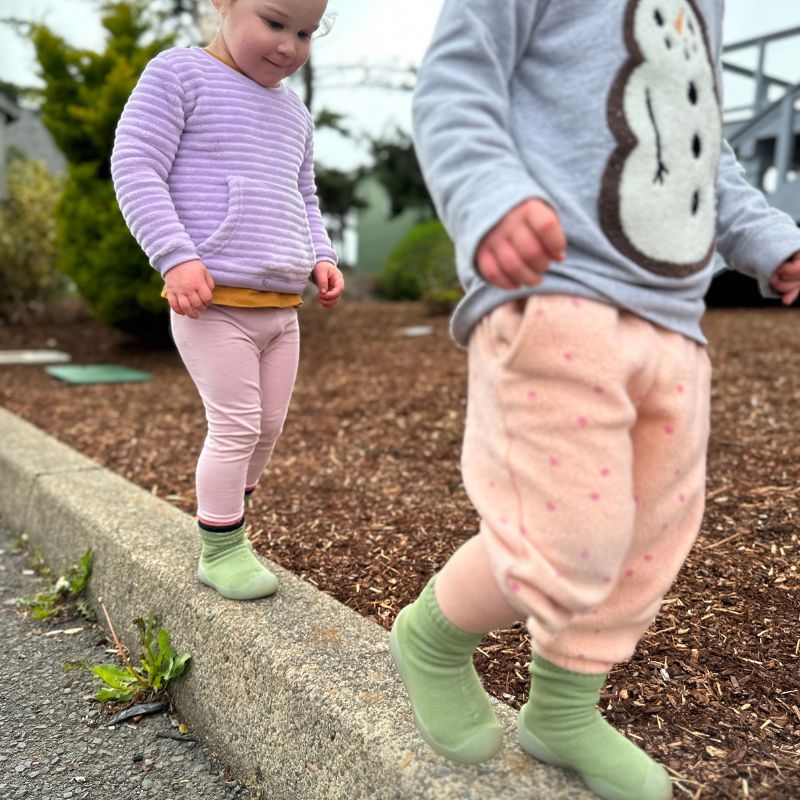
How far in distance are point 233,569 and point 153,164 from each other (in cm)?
94

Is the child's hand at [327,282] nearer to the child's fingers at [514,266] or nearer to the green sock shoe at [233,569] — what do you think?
the green sock shoe at [233,569]

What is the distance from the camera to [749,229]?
4.69 feet

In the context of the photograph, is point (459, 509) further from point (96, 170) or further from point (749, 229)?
point (96, 170)

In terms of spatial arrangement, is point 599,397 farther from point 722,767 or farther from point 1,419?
point 1,419

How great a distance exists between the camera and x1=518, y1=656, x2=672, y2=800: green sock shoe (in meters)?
1.35

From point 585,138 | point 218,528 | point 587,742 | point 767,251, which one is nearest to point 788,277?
point 767,251

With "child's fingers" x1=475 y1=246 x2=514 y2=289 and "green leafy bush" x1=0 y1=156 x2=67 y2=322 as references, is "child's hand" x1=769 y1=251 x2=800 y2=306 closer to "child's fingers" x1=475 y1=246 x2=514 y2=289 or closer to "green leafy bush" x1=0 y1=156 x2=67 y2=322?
"child's fingers" x1=475 y1=246 x2=514 y2=289

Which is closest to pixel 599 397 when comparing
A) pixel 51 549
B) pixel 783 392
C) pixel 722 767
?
pixel 722 767

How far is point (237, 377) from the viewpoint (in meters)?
1.98

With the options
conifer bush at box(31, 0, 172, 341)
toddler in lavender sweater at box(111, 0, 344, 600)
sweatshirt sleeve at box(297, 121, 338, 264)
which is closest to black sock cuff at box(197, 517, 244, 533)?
toddler in lavender sweater at box(111, 0, 344, 600)

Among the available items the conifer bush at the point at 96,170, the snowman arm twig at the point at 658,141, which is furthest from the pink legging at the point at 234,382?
the conifer bush at the point at 96,170

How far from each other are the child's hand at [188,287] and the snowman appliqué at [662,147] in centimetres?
93

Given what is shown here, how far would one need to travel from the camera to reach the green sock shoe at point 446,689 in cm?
142

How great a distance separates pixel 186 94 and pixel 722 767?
1.67 meters
